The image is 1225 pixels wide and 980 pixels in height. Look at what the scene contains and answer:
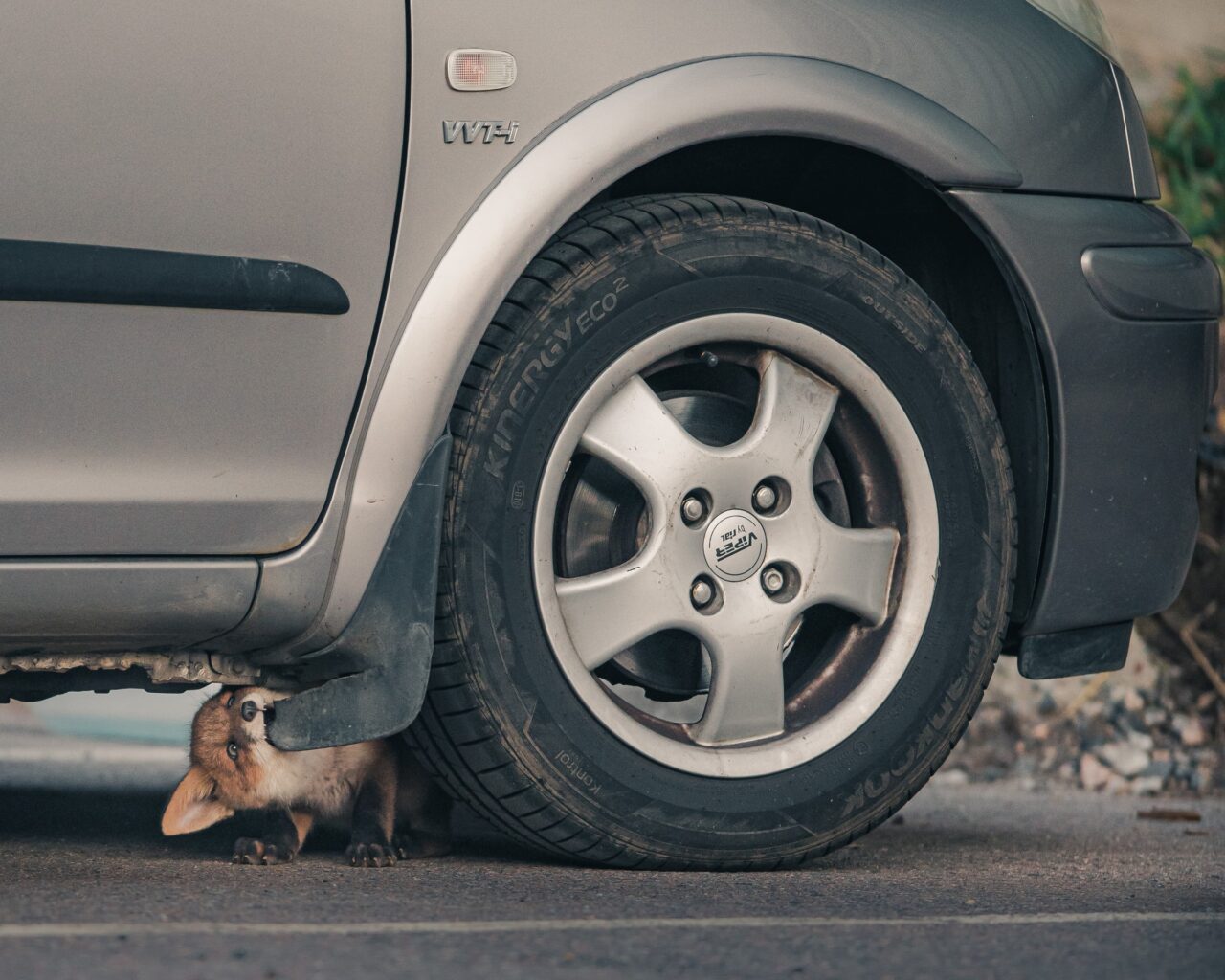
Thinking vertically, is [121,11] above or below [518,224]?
above

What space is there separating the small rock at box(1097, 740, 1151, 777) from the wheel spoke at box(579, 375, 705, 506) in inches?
106

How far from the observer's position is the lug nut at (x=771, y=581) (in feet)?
8.41

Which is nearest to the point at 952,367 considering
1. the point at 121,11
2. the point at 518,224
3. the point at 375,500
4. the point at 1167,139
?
the point at 518,224

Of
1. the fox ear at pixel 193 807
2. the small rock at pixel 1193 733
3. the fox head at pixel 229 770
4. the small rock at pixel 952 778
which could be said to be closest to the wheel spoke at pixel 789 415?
the fox head at pixel 229 770

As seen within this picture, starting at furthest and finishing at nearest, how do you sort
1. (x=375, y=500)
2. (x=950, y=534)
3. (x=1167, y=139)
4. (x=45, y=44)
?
(x=1167, y=139), (x=950, y=534), (x=375, y=500), (x=45, y=44)

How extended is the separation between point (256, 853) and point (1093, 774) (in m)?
2.83

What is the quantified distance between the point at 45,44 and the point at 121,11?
0.11 metres

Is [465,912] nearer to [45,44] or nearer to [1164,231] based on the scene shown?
[45,44]

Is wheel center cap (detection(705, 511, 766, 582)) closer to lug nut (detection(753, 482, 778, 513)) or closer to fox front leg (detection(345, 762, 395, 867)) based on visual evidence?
lug nut (detection(753, 482, 778, 513))

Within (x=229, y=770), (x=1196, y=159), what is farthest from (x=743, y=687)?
(x=1196, y=159)

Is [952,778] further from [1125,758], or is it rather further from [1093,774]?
[1125,758]

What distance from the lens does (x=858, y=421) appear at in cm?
270

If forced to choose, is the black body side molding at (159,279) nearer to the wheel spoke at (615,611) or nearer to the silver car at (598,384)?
the silver car at (598,384)

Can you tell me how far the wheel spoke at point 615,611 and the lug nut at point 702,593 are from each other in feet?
0.12
